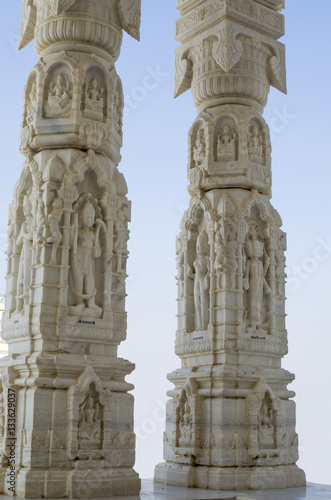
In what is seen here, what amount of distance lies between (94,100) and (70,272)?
3087mm

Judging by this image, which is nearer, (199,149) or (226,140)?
(226,140)

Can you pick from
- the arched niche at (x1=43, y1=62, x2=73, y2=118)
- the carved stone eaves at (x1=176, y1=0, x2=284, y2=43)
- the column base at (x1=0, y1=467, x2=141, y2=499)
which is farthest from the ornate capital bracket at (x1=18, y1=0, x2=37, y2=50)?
the column base at (x1=0, y1=467, x2=141, y2=499)

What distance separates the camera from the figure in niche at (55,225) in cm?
1183

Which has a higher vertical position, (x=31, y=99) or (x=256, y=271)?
(x=31, y=99)

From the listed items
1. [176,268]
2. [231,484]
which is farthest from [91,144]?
[231,484]

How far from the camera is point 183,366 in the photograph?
50.5ft

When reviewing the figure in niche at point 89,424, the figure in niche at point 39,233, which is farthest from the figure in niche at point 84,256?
the figure in niche at point 89,424

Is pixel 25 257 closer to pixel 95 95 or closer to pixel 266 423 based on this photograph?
pixel 95 95

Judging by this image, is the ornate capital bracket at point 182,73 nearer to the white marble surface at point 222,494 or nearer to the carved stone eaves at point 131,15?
the carved stone eaves at point 131,15

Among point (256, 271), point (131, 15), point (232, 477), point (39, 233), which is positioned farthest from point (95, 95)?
point (232, 477)

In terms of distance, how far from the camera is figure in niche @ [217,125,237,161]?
15.3 metres

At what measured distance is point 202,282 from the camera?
49.1 ft

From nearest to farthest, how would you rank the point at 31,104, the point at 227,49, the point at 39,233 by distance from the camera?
the point at 39,233 → the point at 31,104 → the point at 227,49

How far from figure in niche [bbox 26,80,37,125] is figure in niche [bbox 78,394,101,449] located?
4.99m
